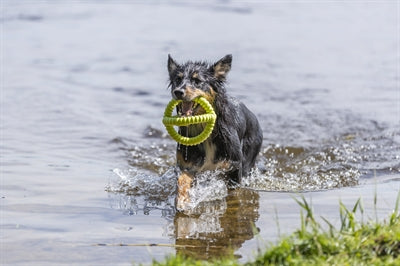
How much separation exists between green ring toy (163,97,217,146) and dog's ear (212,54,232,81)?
416 mm

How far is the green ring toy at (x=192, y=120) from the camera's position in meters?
7.21

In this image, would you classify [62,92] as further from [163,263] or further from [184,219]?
[163,263]

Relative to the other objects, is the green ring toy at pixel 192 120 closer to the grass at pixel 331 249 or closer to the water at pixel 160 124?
the water at pixel 160 124

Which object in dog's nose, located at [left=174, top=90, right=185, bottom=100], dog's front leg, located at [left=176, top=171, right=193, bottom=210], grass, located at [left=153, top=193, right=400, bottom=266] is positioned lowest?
dog's front leg, located at [left=176, top=171, right=193, bottom=210]

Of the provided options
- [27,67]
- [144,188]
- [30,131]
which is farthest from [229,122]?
[27,67]

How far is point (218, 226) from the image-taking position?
6766mm

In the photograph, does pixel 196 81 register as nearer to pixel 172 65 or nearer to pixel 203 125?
pixel 172 65

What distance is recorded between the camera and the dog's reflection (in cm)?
601

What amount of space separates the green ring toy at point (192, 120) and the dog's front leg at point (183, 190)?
36 cm

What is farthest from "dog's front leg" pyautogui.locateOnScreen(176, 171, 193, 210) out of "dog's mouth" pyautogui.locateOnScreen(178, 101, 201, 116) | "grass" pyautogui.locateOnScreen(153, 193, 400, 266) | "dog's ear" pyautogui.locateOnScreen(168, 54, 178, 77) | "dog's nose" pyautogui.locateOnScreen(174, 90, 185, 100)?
"grass" pyautogui.locateOnScreen(153, 193, 400, 266)

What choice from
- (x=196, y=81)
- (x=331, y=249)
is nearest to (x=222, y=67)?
(x=196, y=81)

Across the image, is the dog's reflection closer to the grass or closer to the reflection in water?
the reflection in water

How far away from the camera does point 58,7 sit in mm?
24125

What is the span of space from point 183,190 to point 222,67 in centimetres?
141
